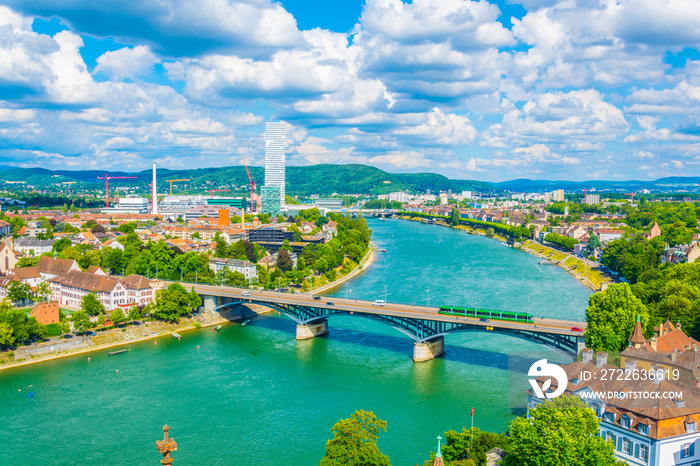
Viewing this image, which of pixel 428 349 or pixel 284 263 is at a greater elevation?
pixel 284 263

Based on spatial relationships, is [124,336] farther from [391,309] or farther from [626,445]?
[626,445]

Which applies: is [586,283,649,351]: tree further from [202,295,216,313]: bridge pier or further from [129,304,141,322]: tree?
[129,304,141,322]: tree

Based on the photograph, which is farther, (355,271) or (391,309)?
(355,271)

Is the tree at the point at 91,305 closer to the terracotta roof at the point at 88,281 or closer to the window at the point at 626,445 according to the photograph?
the terracotta roof at the point at 88,281

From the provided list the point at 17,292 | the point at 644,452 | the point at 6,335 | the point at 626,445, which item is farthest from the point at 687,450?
the point at 17,292

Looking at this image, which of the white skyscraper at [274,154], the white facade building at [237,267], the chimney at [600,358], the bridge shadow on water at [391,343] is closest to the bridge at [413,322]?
the bridge shadow on water at [391,343]

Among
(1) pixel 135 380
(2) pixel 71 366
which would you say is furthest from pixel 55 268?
(1) pixel 135 380

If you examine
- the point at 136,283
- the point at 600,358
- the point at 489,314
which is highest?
the point at 600,358
